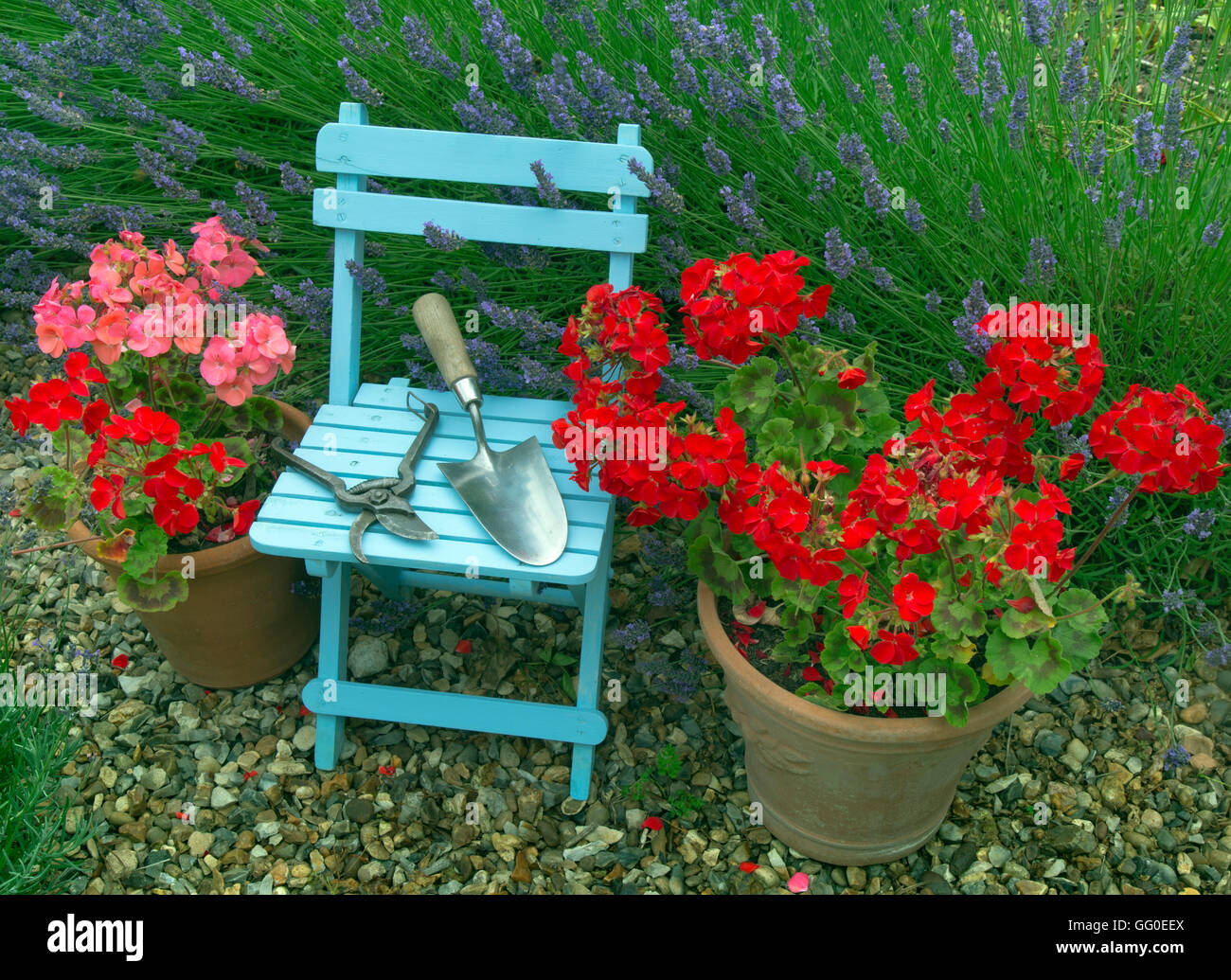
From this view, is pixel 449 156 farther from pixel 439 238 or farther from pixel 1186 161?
pixel 1186 161

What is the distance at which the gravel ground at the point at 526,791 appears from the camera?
1977mm

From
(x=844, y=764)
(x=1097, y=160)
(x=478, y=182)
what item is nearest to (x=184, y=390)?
(x=478, y=182)

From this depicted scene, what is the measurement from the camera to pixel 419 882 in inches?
77.5

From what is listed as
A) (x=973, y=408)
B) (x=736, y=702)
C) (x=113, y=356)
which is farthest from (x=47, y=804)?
(x=973, y=408)

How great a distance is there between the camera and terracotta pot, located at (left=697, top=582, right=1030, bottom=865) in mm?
1705

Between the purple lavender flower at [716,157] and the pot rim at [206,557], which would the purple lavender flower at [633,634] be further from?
the purple lavender flower at [716,157]

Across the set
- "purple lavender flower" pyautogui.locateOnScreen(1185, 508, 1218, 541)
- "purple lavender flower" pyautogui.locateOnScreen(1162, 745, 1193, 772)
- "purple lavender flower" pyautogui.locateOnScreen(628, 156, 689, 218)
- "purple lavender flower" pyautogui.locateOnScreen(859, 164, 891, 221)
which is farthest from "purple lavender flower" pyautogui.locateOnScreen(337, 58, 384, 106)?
"purple lavender flower" pyautogui.locateOnScreen(1162, 745, 1193, 772)

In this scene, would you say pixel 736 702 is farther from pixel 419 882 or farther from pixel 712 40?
pixel 712 40

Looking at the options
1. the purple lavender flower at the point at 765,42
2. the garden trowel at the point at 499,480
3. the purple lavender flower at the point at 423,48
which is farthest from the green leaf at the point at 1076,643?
the purple lavender flower at the point at 423,48

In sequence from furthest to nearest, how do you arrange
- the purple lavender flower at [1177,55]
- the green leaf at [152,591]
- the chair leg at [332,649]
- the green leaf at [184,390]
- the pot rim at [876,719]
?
the chair leg at [332,649] < the green leaf at [184,390] < the green leaf at [152,591] < the purple lavender flower at [1177,55] < the pot rim at [876,719]

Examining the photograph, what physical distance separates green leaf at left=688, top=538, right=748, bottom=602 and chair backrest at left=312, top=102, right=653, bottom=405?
548 millimetres

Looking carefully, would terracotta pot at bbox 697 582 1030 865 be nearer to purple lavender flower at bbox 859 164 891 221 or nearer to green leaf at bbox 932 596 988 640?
green leaf at bbox 932 596 988 640

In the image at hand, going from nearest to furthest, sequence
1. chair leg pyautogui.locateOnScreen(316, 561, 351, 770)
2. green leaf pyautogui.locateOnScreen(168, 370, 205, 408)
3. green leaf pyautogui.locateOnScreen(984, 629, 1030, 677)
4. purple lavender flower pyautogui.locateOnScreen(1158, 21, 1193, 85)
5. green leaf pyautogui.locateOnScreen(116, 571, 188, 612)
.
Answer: green leaf pyautogui.locateOnScreen(984, 629, 1030, 677) < purple lavender flower pyautogui.locateOnScreen(1158, 21, 1193, 85) < green leaf pyautogui.locateOnScreen(116, 571, 188, 612) < green leaf pyautogui.locateOnScreen(168, 370, 205, 408) < chair leg pyautogui.locateOnScreen(316, 561, 351, 770)

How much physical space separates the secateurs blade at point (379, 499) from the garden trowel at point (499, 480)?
76 millimetres
